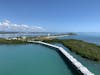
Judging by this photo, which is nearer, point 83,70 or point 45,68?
point 83,70

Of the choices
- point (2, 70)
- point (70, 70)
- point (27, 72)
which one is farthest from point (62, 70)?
point (2, 70)

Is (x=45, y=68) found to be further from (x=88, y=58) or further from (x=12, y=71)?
(x=88, y=58)

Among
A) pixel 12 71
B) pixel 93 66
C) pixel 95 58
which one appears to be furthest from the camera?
pixel 95 58

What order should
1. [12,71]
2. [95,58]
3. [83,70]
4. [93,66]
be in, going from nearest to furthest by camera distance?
[83,70]
[12,71]
[93,66]
[95,58]

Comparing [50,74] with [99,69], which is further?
[99,69]

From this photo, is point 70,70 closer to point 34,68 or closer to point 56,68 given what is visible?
point 56,68

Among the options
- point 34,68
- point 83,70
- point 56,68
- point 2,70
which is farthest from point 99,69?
point 2,70

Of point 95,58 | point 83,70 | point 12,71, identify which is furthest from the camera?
point 95,58
